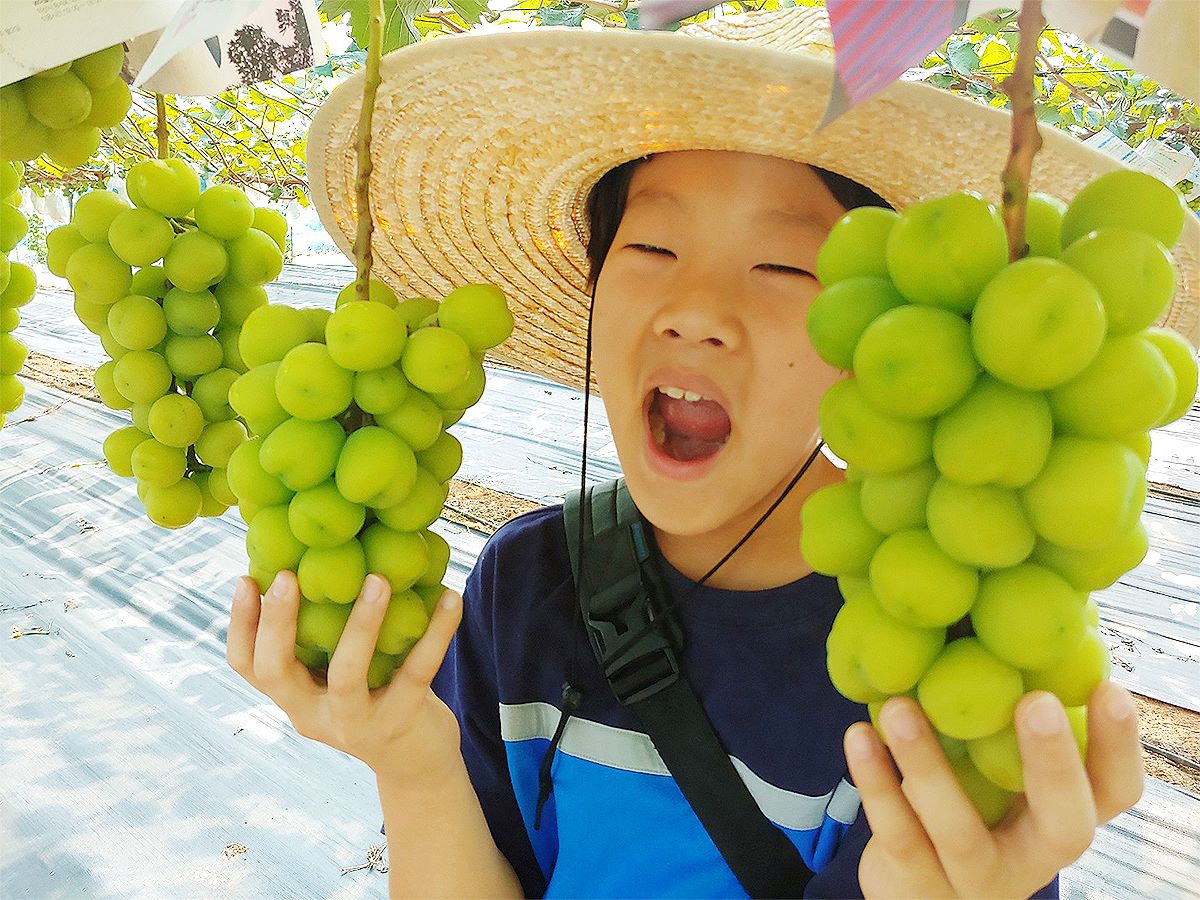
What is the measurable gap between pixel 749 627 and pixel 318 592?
48 centimetres

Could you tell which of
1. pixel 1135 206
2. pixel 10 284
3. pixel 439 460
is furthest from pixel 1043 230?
pixel 10 284

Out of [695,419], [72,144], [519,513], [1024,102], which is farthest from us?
[519,513]

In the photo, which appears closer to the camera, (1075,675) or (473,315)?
(1075,675)

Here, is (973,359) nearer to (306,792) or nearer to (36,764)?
(306,792)

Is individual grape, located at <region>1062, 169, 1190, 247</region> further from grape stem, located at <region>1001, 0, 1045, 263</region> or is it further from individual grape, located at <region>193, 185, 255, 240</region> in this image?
individual grape, located at <region>193, 185, 255, 240</region>

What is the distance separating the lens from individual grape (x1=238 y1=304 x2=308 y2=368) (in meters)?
0.55

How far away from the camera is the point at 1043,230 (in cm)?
36

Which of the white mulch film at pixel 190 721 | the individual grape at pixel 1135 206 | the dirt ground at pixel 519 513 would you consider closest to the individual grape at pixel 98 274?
the individual grape at pixel 1135 206

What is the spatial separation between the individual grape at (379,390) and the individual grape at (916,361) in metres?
0.28

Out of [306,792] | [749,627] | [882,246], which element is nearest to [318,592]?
[882,246]

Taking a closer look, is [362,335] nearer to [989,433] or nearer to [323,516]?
[323,516]

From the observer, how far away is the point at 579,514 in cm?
97

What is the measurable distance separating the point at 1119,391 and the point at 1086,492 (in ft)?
0.13

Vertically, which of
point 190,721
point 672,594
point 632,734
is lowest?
point 190,721
